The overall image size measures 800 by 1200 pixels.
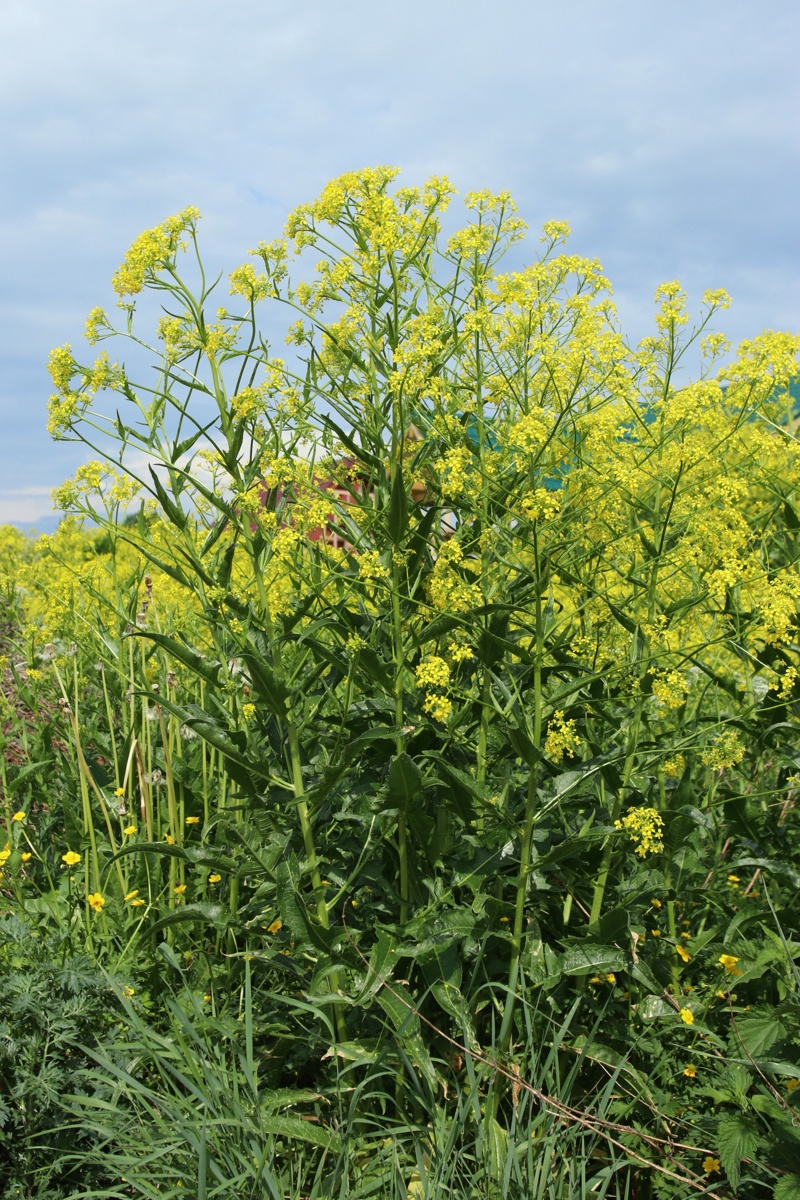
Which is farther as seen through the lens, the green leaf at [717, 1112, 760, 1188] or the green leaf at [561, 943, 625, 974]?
the green leaf at [561, 943, 625, 974]

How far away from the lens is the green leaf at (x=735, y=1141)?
1.99 metres

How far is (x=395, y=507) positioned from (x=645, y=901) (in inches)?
48.8

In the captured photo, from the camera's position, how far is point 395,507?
214 cm

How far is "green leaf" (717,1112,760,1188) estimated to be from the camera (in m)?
1.99

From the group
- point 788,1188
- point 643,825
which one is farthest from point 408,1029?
point 788,1188

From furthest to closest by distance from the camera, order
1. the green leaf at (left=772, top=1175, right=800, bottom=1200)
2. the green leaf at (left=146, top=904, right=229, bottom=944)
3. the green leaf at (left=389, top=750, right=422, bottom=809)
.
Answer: the green leaf at (left=146, top=904, right=229, bottom=944) → the green leaf at (left=389, top=750, right=422, bottom=809) → the green leaf at (left=772, top=1175, right=800, bottom=1200)

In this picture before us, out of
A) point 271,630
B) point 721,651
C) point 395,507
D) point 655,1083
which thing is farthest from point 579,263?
A: point 655,1083

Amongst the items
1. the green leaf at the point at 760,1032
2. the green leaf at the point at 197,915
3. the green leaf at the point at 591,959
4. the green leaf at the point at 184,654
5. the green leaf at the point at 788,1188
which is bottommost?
the green leaf at the point at 788,1188

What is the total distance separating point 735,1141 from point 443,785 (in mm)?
990

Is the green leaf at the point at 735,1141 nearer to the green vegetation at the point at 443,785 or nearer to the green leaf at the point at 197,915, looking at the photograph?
the green vegetation at the point at 443,785

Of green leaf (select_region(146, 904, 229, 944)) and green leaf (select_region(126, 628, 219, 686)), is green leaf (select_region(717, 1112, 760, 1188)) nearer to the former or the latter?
green leaf (select_region(146, 904, 229, 944))

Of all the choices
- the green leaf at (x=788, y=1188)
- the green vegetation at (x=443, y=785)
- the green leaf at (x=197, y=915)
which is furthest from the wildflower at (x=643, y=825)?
the green leaf at (x=197, y=915)

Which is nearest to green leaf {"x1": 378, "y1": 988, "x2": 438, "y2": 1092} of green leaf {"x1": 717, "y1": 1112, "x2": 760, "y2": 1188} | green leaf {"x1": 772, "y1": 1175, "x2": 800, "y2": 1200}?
green leaf {"x1": 717, "y1": 1112, "x2": 760, "y2": 1188}

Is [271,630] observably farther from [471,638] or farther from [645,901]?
[645,901]
